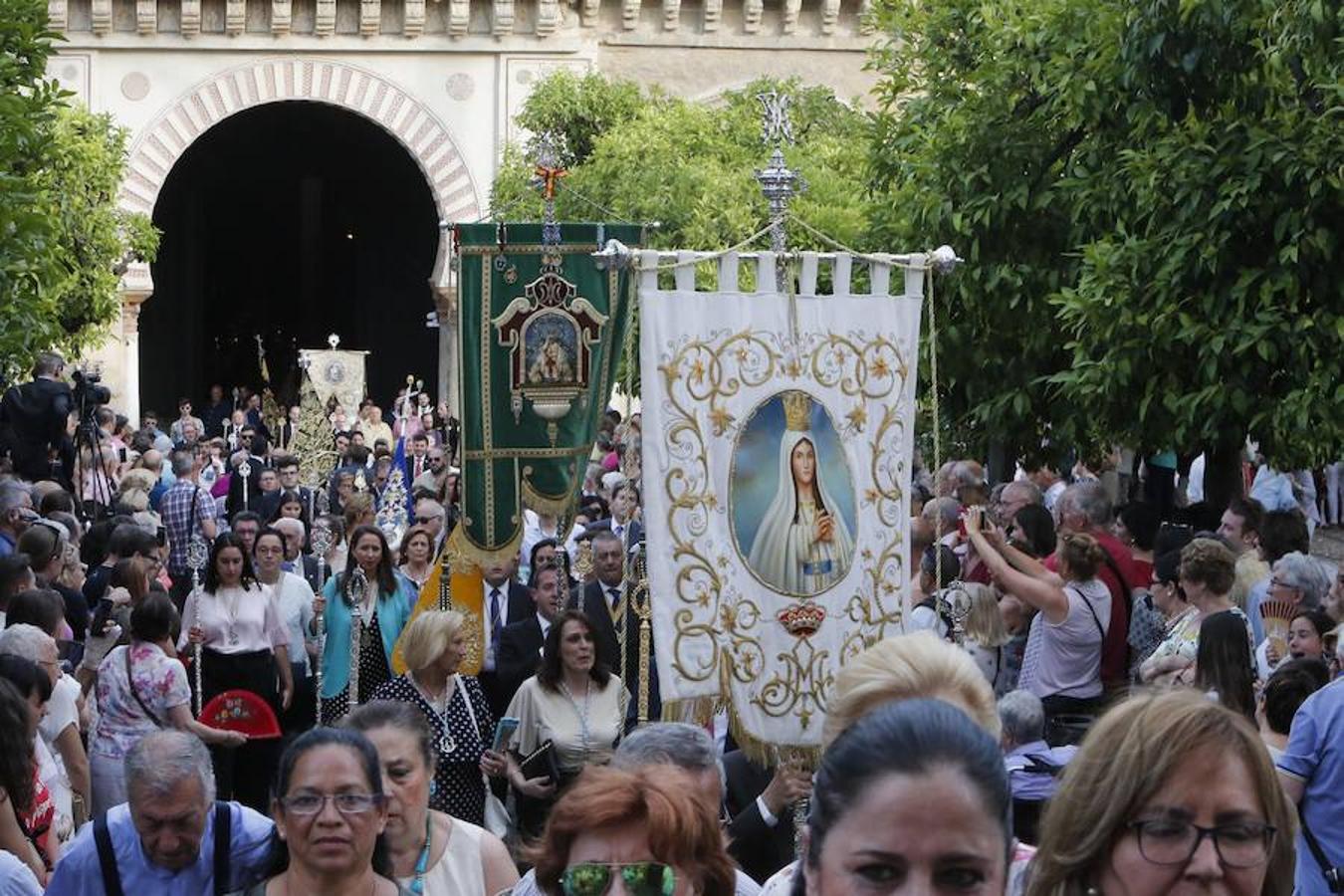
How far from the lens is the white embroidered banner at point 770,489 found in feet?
26.6

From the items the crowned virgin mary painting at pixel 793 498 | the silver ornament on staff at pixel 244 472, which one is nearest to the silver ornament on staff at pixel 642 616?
the crowned virgin mary painting at pixel 793 498

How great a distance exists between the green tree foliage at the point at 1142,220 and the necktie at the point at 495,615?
3648mm

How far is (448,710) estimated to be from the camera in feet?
29.6

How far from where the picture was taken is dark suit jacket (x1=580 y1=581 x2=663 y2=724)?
9336mm

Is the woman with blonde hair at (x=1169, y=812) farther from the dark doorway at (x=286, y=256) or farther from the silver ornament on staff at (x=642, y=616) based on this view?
the dark doorway at (x=286, y=256)

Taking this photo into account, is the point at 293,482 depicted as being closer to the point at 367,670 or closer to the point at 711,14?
the point at 367,670

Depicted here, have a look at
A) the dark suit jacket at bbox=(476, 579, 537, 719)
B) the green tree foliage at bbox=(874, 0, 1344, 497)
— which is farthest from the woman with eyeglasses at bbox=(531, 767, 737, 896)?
the green tree foliage at bbox=(874, 0, 1344, 497)

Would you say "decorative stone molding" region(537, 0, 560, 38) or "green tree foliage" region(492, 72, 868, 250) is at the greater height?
"decorative stone molding" region(537, 0, 560, 38)

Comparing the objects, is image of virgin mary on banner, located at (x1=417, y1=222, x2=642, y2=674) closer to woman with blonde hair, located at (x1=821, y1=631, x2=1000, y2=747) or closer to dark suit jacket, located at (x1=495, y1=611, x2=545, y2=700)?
dark suit jacket, located at (x1=495, y1=611, x2=545, y2=700)

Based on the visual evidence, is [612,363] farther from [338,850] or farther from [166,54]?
[166,54]

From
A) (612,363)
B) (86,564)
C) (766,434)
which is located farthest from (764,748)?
(86,564)

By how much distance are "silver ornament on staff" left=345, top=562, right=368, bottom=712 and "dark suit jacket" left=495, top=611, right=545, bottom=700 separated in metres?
0.65

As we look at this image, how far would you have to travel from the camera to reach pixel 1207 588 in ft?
30.1

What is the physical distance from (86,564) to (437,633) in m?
5.65
